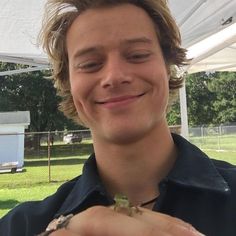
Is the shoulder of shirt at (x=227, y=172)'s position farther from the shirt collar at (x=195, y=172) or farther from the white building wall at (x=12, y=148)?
the white building wall at (x=12, y=148)

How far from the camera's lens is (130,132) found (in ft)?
3.76

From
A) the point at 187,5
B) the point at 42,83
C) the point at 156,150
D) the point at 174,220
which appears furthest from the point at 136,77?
the point at 42,83

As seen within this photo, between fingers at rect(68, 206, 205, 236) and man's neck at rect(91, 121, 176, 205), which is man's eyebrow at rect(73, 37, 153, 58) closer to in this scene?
man's neck at rect(91, 121, 176, 205)

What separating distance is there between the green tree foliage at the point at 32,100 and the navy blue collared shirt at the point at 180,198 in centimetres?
3407

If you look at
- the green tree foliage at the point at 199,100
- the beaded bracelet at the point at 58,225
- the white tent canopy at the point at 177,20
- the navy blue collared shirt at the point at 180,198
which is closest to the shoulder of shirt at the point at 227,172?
the navy blue collared shirt at the point at 180,198

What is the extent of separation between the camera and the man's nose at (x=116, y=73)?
3.72 ft

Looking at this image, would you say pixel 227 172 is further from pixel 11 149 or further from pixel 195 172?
pixel 11 149

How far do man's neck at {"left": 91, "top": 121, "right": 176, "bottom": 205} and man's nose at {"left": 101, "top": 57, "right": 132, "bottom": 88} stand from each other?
6.2 inches

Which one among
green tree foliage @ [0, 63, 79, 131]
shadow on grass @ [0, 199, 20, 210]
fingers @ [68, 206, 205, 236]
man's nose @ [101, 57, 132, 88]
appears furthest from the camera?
green tree foliage @ [0, 63, 79, 131]

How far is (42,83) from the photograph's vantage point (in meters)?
35.2

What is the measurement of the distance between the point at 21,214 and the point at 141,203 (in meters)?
0.34

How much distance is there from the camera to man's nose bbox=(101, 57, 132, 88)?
3.72ft

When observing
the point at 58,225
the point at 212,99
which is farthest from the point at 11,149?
the point at 212,99


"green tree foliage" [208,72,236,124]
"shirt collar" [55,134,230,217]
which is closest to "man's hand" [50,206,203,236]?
"shirt collar" [55,134,230,217]
